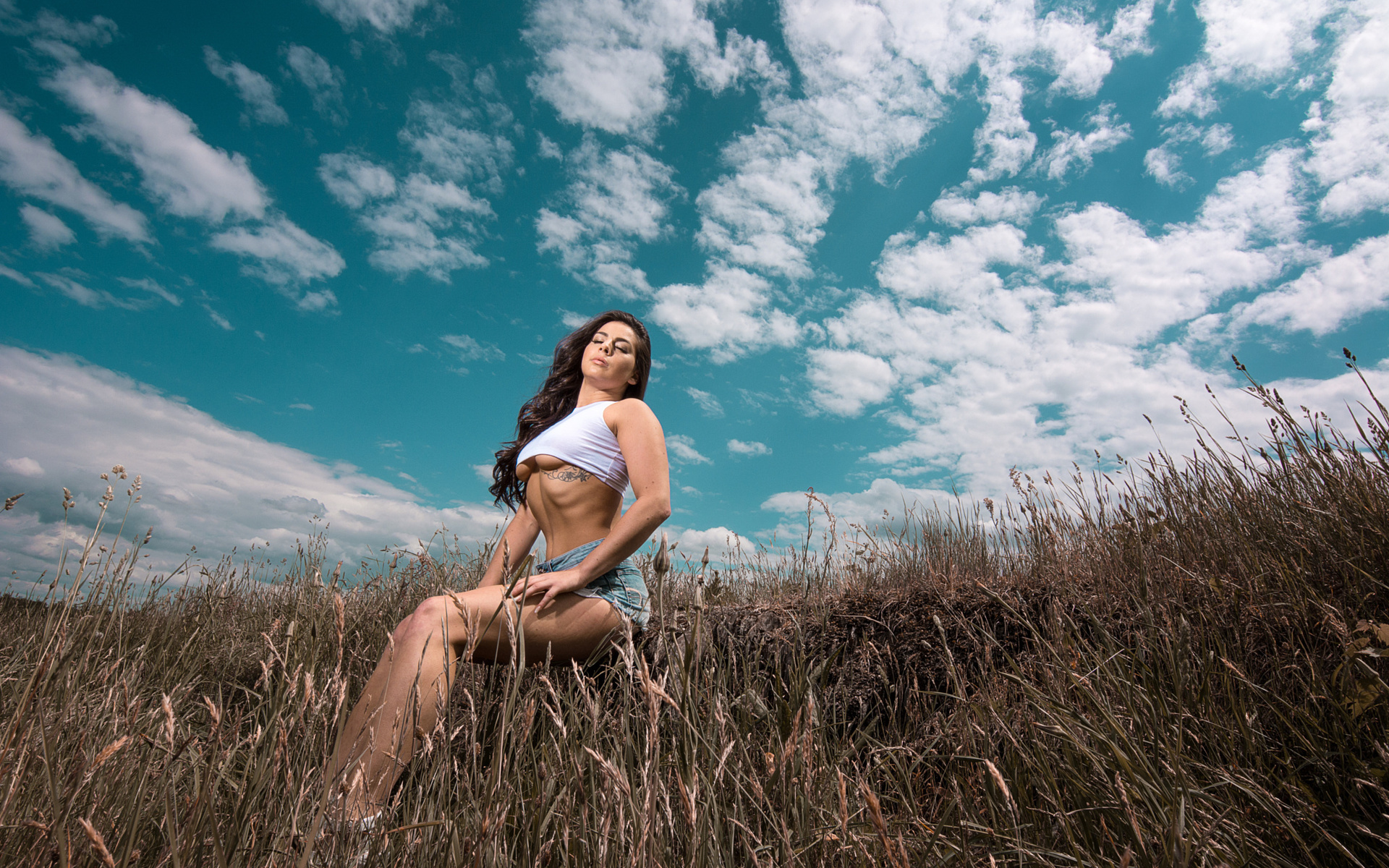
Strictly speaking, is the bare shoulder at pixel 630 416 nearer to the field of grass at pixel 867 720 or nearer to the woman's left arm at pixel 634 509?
the woman's left arm at pixel 634 509

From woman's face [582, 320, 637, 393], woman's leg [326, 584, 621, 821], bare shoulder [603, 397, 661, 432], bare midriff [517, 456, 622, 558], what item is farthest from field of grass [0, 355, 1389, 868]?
woman's face [582, 320, 637, 393]

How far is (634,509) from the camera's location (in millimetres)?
2473

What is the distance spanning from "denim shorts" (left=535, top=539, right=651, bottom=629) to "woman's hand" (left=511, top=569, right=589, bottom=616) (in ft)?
0.33

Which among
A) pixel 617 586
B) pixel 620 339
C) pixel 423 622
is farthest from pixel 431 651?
pixel 620 339

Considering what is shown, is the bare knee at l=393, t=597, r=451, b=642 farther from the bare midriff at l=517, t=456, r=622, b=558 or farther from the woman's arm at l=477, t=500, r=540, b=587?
the woman's arm at l=477, t=500, r=540, b=587

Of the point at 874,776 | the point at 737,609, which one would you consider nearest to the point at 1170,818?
the point at 874,776

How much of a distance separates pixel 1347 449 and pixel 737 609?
299 cm

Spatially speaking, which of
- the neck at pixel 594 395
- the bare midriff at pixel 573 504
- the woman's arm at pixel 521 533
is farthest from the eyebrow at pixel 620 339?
the woman's arm at pixel 521 533

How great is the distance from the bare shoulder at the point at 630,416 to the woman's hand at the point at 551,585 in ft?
2.22

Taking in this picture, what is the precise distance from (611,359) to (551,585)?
1359 mm

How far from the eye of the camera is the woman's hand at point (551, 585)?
90.0 inches

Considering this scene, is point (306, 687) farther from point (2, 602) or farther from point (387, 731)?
point (2, 602)

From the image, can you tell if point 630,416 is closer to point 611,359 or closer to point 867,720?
point 611,359

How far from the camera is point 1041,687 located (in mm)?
2709
